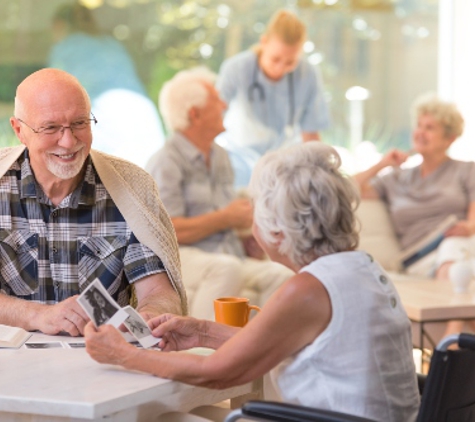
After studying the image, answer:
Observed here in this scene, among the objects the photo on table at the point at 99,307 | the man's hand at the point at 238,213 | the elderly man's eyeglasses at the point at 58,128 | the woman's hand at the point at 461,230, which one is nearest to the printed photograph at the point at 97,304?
the photo on table at the point at 99,307

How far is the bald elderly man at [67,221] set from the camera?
8.32 ft

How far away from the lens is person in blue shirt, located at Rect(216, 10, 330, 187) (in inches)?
222

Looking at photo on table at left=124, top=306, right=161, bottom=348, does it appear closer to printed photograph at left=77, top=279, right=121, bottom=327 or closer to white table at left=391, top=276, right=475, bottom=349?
printed photograph at left=77, top=279, right=121, bottom=327

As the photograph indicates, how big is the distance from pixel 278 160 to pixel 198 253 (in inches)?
107

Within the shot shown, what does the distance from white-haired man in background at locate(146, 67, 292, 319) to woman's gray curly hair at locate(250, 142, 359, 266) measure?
2529 millimetres

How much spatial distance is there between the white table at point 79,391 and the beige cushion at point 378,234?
3.45m

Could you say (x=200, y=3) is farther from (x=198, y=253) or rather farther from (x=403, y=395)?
(x=403, y=395)

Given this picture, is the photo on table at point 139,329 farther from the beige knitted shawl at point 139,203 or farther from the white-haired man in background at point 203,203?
the white-haired man in background at point 203,203

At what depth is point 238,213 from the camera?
465 centimetres

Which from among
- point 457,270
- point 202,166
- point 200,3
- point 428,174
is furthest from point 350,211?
point 200,3

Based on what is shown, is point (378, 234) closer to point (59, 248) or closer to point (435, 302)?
point (435, 302)

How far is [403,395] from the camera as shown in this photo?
6.30 feet

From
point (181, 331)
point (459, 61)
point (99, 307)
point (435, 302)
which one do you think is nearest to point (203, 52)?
point (459, 61)

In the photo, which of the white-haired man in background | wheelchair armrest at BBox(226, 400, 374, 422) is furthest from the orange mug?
the white-haired man in background
